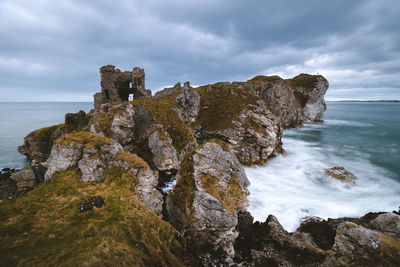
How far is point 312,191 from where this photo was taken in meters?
25.0

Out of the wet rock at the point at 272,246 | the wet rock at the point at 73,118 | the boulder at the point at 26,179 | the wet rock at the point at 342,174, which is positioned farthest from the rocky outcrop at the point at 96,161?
the wet rock at the point at 342,174

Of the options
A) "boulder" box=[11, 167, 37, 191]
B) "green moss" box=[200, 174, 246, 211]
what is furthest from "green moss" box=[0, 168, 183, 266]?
"boulder" box=[11, 167, 37, 191]

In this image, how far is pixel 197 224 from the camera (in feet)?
41.7

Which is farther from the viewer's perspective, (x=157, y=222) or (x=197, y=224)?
(x=197, y=224)

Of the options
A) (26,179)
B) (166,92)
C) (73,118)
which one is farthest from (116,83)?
(26,179)

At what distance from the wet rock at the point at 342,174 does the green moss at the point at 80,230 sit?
31.2 m

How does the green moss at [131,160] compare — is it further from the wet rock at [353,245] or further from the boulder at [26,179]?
the boulder at [26,179]

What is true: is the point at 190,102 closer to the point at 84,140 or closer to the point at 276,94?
the point at 84,140

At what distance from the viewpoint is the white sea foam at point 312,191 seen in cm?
2014

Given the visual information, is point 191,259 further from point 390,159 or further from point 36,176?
point 390,159

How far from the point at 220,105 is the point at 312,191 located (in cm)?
2574

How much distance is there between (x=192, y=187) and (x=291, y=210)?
14.4 meters

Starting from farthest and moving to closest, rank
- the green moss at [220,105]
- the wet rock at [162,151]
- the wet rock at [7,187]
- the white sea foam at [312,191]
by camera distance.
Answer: the green moss at [220,105] → the wet rock at [7,187] → the wet rock at [162,151] → the white sea foam at [312,191]

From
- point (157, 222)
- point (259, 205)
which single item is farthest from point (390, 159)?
point (157, 222)
